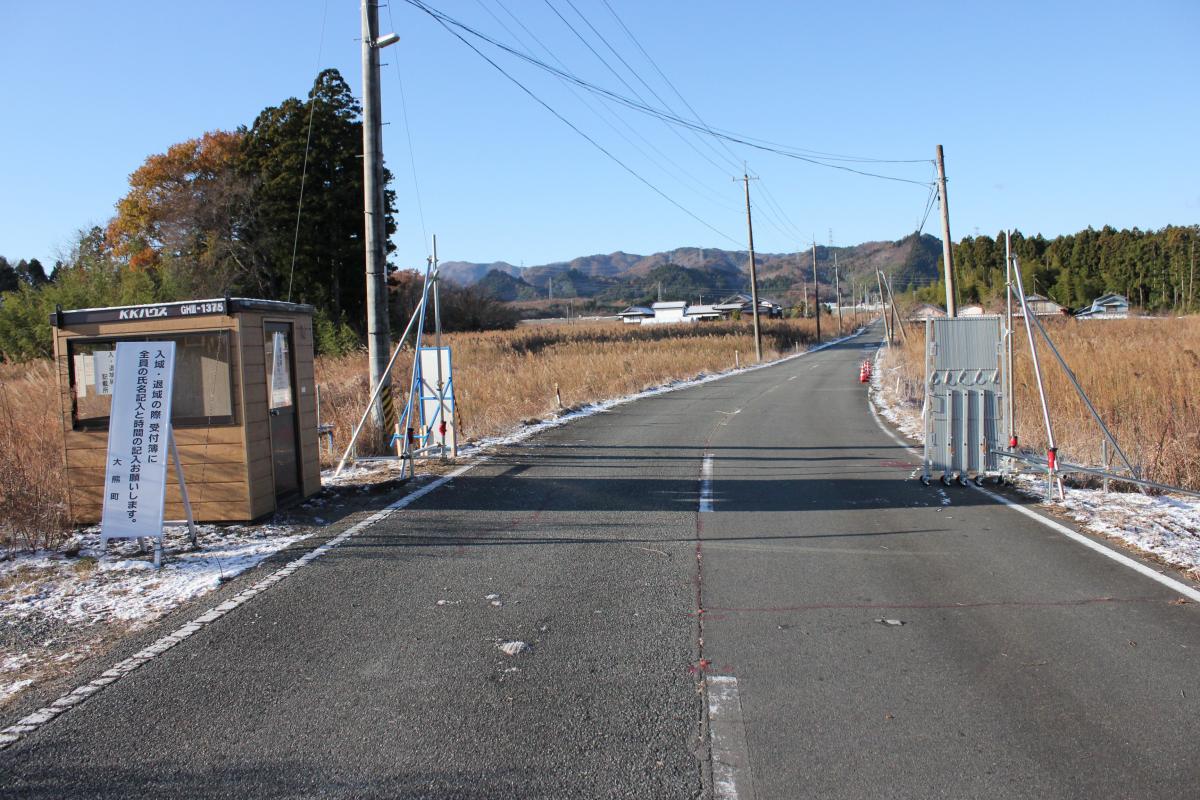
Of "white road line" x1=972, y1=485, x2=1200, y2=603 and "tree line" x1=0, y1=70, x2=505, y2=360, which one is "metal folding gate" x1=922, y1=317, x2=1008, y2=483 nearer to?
"white road line" x1=972, y1=485, x2=1200, y2=603

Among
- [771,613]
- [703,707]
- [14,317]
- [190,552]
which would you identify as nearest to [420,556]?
[190,552]

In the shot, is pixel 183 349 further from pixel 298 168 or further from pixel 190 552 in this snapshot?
pixel 298 168

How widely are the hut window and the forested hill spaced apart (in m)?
66.3

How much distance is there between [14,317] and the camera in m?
32.3

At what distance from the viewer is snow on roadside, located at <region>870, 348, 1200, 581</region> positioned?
22.7ft

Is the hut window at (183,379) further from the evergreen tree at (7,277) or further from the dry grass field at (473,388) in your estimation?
the evergreen tree at (7,277)

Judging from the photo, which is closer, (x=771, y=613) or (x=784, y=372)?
(x=771, y=613)

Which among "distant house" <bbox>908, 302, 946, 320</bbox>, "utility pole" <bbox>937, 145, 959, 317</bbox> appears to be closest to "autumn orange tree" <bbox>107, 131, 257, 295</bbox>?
"utility pole" <bbox>937, 145, 959, 317</bbox>

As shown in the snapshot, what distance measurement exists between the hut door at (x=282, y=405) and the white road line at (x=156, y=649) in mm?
1315

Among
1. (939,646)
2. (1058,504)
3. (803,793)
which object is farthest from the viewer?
(1058,504)

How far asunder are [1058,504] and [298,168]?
124ft

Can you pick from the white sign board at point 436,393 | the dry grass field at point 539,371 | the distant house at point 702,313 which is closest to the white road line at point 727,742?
the white sign board at point 436,393

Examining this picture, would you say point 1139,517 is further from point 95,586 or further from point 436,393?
point 436,393

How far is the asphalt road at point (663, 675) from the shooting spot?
142 inches
